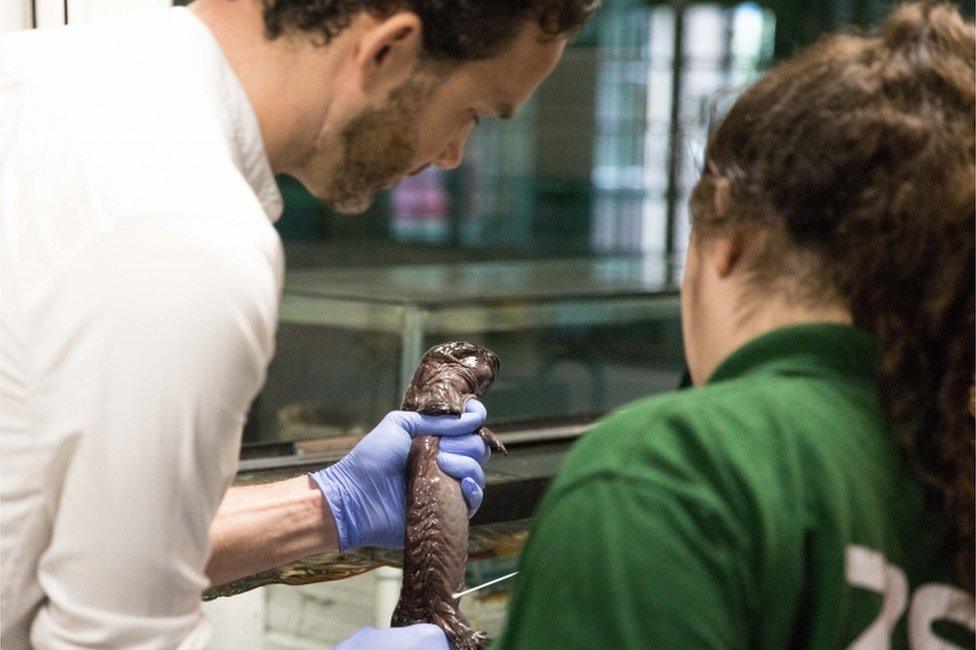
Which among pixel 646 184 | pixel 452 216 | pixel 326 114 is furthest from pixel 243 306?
pixel 452 216

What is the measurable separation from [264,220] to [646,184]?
7.70m

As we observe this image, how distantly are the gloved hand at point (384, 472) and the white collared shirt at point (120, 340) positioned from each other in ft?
2.43

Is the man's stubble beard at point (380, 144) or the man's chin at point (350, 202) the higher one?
the man's stubble beard at point (380, 144)

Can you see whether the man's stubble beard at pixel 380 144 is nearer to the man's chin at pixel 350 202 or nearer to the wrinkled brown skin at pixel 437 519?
the man's chin at pixel 350 202

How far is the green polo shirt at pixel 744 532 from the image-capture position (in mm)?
865

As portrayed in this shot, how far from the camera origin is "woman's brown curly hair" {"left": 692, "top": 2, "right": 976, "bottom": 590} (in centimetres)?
94

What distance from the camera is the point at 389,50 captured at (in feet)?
3.98

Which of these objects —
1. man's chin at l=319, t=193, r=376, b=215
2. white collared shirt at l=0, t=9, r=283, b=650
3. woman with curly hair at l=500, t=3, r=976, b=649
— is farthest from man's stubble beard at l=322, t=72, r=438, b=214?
woman with curly hair at l=500, t=3, r=976, b=649

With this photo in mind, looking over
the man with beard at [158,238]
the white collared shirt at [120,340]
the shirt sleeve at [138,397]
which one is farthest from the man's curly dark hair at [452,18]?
the shirt sleeve at [138,397]

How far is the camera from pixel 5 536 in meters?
1.08

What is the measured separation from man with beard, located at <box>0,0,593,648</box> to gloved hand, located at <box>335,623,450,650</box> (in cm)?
39

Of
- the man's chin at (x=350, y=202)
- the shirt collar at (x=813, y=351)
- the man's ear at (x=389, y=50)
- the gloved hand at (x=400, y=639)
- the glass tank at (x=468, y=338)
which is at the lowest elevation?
the glass tank at (x=468, y=338)

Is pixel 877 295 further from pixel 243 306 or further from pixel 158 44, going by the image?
pixel 158 44

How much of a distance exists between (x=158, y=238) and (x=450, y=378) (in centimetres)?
91
